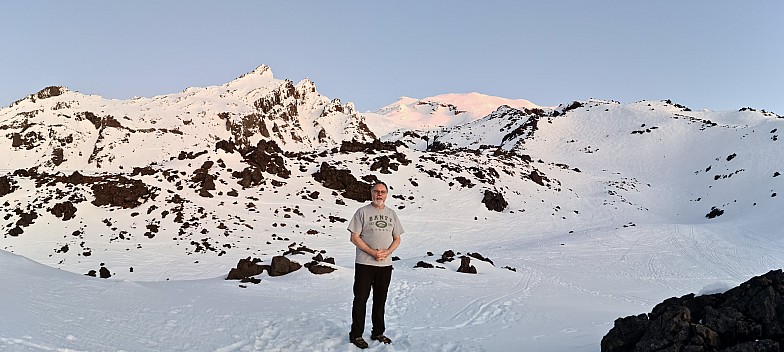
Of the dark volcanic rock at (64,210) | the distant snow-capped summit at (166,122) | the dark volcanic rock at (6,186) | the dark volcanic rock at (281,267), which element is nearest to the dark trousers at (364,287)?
the dark volcanic rock at (281,267)

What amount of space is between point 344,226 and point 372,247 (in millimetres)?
24105

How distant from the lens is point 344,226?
30031mm

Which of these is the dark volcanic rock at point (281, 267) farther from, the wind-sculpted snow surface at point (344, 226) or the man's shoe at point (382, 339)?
the man's shoe at point (382, 339)

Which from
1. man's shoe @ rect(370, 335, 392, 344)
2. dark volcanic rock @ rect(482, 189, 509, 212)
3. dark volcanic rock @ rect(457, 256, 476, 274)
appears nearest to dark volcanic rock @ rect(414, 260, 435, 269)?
dark volcanic rock @ rect(457, 256, 476, 274)

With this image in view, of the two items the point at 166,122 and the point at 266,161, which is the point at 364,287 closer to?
the point at 266,161

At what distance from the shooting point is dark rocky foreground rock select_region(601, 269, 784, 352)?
4.75m

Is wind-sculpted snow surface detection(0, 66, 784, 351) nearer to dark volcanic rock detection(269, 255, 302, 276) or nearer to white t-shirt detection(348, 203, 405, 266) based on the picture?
dark volcanic rock detection(269, 255, 302, 276)

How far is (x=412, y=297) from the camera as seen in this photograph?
11.5 meters

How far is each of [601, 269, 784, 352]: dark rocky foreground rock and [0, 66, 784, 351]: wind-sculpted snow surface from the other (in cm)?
163

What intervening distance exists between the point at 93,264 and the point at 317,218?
13500 millimetres

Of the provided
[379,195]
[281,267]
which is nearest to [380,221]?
[379,195]

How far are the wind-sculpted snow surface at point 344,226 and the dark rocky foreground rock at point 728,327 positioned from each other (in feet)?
5.35

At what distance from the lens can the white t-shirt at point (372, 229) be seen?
245 inches

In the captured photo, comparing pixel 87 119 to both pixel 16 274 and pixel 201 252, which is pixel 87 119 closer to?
pixel 201 252
